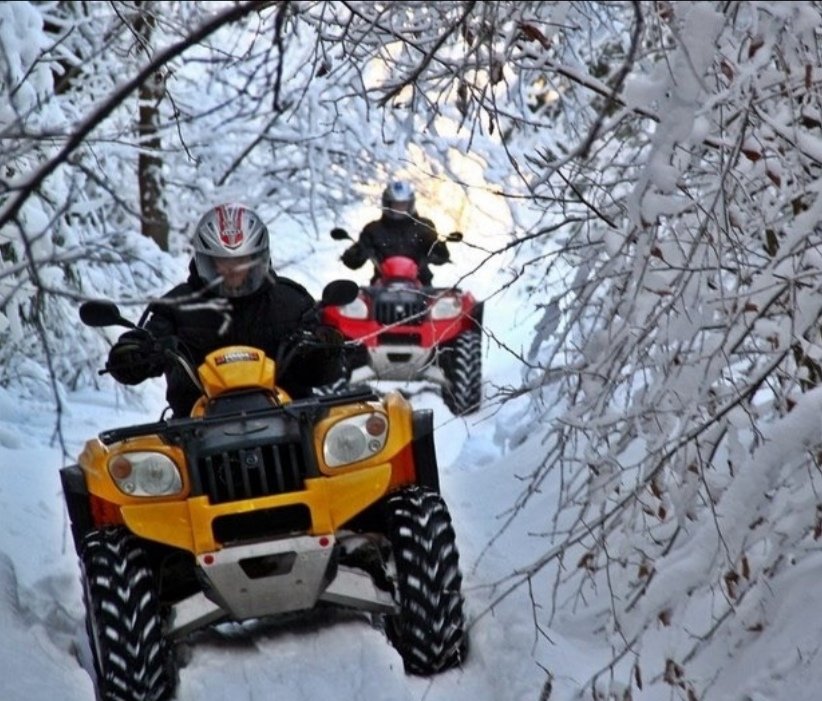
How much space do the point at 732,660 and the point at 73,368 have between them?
7761 mm

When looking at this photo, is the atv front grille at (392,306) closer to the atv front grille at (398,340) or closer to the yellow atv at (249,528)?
the atv front grille at (398,340)

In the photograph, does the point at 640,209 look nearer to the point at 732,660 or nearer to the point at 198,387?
the point at 732,660

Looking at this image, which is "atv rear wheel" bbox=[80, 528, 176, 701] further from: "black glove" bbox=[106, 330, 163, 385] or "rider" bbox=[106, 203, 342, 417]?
"rider" bbox=[106, 203, 342, 417]

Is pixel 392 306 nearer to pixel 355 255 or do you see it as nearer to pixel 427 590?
pixel 355 255

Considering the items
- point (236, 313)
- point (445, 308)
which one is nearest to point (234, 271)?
point (236, 313)

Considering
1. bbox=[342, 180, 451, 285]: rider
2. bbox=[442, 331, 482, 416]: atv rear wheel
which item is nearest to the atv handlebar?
bbox=[442, 331, 482, 416]: atv rear wheel

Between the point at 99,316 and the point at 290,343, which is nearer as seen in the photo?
the point at 99,316

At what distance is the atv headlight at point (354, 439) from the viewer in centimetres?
580

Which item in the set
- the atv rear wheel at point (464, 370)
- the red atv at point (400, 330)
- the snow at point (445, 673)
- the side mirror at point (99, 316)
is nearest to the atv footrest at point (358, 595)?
the snow at point (445, 673)

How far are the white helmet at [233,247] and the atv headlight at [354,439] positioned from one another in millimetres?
1118

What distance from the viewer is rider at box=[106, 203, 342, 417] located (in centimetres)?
661

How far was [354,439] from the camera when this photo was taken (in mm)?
5824

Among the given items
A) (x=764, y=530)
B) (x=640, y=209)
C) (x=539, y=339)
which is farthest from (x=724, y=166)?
(x=539, y=339)

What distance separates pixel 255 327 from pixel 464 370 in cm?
495
